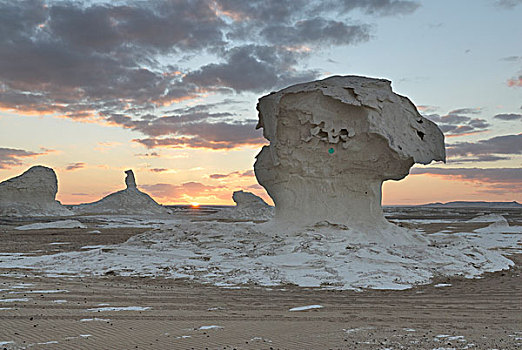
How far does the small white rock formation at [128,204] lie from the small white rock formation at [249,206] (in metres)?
12.4

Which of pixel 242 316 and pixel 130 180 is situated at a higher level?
pixel 130 180

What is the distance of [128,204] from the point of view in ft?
188

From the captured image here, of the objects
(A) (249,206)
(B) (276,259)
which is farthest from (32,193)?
(B) (276,259)

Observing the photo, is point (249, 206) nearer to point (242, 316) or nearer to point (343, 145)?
point (343, 145)

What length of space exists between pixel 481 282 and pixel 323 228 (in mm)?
4919

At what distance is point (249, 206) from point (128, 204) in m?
16.8

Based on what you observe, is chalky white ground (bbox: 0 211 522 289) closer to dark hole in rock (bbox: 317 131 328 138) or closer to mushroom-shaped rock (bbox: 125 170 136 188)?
dark hole in rock (bbox: 317 131 328 138)

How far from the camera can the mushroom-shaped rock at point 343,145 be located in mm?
14867

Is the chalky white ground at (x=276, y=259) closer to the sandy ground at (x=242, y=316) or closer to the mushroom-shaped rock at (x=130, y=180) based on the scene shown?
the sandy ground at (x=242, y=316)

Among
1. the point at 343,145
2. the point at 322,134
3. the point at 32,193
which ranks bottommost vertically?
the point at 32,193

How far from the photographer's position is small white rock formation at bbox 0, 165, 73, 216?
155ft

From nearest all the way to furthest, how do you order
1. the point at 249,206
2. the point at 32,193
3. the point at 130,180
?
the point at 32,193 → the point at 249,206 → the point at 130,180

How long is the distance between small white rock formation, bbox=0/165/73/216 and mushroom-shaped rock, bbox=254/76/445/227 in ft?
129

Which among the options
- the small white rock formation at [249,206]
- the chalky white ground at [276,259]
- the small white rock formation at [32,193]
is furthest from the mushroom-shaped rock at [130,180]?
the chalky white ground at [276,259]
